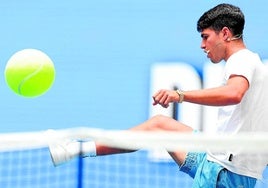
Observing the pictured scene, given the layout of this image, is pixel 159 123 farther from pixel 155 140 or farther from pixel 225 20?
pixel 155 140

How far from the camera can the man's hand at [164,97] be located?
319 centimetres

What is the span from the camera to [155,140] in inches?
117

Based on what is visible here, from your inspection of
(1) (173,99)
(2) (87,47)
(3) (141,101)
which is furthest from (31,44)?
(1) (173,99)

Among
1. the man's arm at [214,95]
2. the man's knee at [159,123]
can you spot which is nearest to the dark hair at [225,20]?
the man's arm at [214,95]

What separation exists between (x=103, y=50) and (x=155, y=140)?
330 cm

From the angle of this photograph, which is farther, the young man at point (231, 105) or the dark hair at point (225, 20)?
the dark hair at point (225, 20)

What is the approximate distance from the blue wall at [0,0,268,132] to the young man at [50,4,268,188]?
2.27 metres

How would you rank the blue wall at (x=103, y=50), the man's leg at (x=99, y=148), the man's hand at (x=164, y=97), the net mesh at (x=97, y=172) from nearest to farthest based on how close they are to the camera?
the man's hand at (x=164, y=97) < the man's leg at (x=99, y=148) < the net mesh at (x=97, y=172) < the blue wall at (x=103, y=50)

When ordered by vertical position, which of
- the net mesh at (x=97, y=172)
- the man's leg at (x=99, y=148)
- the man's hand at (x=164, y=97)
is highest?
the man's hand at (x=164, y=97)

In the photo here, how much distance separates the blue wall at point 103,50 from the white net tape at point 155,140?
9.56ft

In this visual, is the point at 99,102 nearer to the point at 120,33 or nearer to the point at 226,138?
the point at 120,33

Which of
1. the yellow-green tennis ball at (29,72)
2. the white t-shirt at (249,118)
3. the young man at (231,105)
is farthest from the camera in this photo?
the yellow-green tennis ball at (29,72)

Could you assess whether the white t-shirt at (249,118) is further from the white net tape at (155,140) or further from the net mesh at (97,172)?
the net mesh at (97,172)

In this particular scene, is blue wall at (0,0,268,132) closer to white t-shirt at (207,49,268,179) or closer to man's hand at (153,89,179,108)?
white t-shirt at (207,49,268,179)
